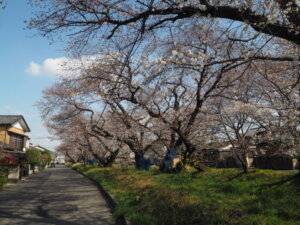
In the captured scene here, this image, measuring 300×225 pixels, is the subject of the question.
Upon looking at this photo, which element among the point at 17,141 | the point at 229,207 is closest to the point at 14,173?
Result: the point at 17,141

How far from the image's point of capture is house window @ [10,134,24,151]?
32438 mm

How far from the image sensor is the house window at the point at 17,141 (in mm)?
32438

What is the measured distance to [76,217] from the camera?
794cm

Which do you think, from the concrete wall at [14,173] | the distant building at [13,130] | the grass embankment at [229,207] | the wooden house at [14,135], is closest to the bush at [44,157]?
the distant building at [13,130]

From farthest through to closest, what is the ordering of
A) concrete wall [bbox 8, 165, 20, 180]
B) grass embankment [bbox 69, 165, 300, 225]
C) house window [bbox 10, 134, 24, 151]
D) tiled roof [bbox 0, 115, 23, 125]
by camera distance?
house window [bbox 10, 134, 24, 151] → tiled roof [bbox 0, 115, 23, 125] → concrete wall [bbox 8, 165, 20, 180] → grass embankment [bbox 69, 165, 300, 225]

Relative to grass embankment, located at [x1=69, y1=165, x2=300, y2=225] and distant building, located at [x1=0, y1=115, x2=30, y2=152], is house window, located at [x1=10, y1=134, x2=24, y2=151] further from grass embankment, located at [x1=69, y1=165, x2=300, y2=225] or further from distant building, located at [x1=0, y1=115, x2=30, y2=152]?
grass embankment, located at [x1=69, y1=165, x2=300, y2=225]

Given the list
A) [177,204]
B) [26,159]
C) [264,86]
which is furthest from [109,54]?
[26,159]

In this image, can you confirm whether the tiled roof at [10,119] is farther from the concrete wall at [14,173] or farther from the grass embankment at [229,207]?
the grass embankment at [229,207]

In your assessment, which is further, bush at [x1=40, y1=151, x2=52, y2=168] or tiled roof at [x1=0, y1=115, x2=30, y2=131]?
bush at [x1=40, y1=151, x2=52, y2=168]

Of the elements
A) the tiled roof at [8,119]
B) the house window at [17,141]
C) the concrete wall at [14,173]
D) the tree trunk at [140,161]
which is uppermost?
the tiled roof at [8,119]

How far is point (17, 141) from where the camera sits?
113 ft

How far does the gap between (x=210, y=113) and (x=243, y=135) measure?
195cm

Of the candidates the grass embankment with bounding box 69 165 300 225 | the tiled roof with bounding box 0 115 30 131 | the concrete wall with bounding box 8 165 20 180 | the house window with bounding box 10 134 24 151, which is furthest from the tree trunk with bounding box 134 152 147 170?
the house window with bounding box 10 134 24 151

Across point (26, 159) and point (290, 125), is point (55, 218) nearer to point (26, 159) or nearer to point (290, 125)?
point (290, 125)
